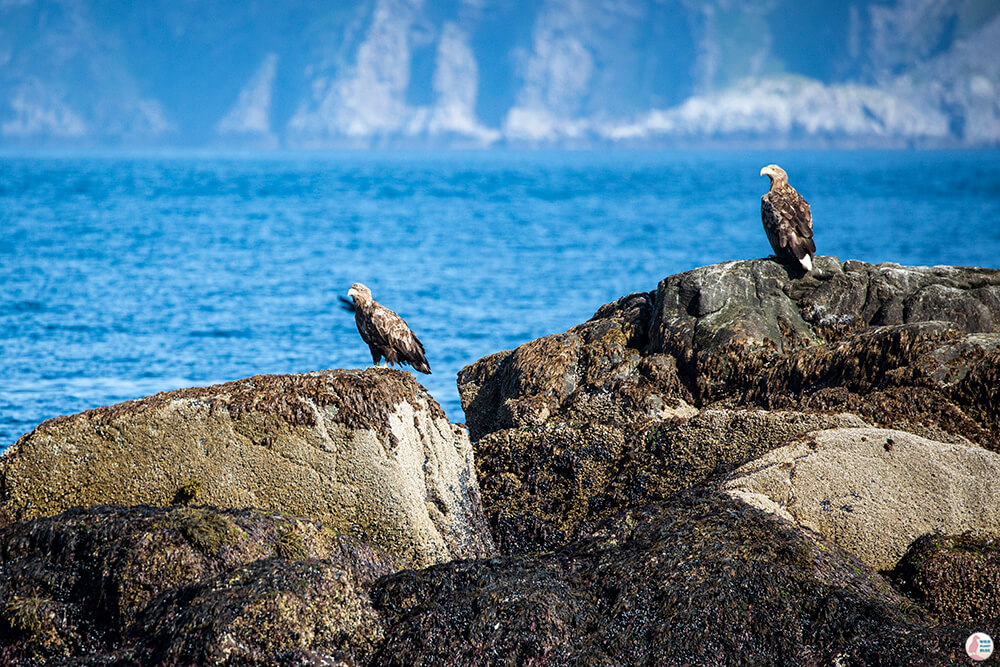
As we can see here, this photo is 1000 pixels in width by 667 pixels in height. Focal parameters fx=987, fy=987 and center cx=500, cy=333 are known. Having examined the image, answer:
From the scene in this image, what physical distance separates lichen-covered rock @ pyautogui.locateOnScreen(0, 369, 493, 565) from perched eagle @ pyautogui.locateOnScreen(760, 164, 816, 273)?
15.8ft

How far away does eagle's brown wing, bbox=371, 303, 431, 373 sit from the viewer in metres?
10.2

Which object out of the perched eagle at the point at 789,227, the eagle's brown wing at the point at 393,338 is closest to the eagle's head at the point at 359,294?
the eagle's brown wing at the point at 393,338

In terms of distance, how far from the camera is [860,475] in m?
6.61

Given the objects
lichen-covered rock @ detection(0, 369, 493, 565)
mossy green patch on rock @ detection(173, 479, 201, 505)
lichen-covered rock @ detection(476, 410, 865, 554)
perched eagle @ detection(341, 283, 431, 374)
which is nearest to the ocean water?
perched eagle @ detection(341, 283, 431, 374)

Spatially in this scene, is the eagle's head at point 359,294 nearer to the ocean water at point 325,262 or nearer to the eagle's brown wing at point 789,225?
the eagle's brown wing at point 789,225

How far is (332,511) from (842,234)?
4296 centimetres

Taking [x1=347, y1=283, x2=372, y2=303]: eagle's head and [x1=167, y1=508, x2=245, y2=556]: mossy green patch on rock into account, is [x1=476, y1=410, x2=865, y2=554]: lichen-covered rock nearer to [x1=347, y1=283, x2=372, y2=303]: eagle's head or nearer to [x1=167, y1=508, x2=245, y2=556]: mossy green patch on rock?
[x1=167, y1=508, x2=245, y2=556]: mossy green patch on rock

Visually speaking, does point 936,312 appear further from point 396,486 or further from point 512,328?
point 512,328

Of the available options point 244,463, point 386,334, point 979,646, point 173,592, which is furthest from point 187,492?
point 979,646

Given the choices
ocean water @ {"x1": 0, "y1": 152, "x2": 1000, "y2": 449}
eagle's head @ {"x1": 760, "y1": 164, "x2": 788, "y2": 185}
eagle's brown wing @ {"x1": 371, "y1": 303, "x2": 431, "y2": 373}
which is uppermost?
eagle's head @ {"x1": 760, "y1": 164, "x2": 788, "y2": 185}

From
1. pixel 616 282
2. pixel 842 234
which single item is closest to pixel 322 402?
pixel 616 282

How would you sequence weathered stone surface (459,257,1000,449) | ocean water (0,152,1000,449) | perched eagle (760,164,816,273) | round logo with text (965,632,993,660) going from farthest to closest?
ocean water (0,152,1000,449)
perched eagle (760,164,816,273)
weathered stone surface (459,257,1000,449)
round logo with text (965,632,993,660)

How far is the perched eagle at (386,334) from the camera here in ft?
33.4

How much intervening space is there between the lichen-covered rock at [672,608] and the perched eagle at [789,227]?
4465 millimetres
